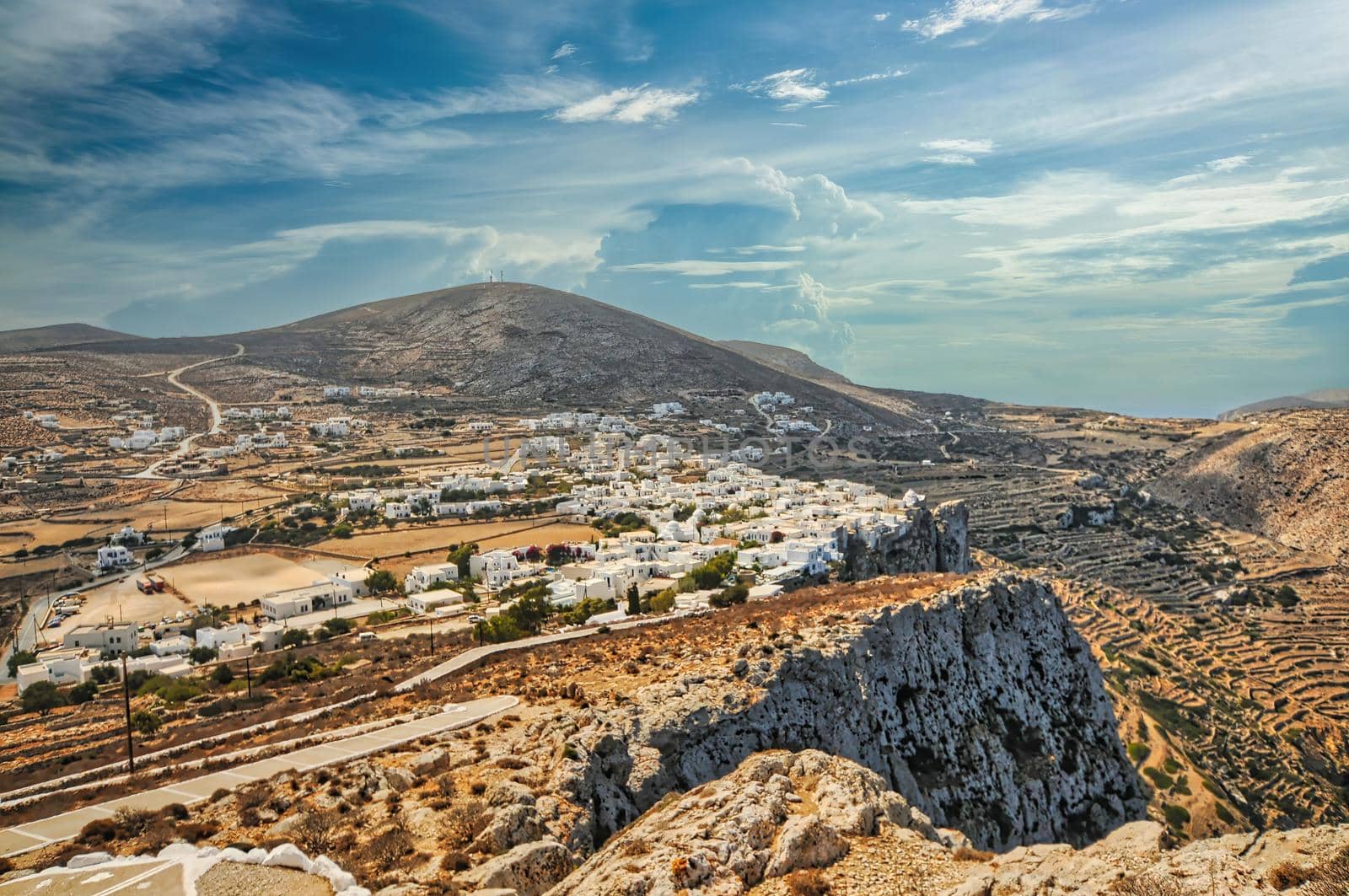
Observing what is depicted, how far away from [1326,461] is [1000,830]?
6098cm

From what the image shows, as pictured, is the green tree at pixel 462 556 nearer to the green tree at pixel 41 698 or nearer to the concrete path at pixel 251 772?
the green tree at pixel 41 698

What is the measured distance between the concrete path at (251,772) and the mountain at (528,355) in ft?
301

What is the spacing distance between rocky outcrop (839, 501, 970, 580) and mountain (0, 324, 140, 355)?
129885 mm

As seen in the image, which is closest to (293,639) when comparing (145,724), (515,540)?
(145,724)

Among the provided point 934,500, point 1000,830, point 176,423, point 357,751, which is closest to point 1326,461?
point 934,500

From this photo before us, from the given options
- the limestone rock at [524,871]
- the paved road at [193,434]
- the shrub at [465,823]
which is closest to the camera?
the limestone rock at [524,871]

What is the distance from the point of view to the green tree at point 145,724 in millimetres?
21047

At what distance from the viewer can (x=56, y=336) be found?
14412 centimetres

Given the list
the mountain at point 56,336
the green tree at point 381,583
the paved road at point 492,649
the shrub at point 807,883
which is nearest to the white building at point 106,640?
the green tree at point 381,583

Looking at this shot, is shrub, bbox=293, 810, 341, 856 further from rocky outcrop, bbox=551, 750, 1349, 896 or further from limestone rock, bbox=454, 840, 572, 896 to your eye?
rocky outcrop, bbox=551, 750, 1349, 896

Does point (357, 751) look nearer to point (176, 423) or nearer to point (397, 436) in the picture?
point (397, 436)

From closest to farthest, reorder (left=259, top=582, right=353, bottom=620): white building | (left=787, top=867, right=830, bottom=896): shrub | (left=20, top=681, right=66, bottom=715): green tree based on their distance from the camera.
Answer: (left=787, top=867, right=830, bottom=896): shrub
(left=20, top=681, right=66, bottom=715): green tree
(left=259, top=582, right=353, bottom=620): white building

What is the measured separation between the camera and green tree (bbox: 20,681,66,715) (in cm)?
2708

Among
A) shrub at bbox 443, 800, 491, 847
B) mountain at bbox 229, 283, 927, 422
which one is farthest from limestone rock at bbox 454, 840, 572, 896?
mountain at bbox 229, 283, 927, 422
